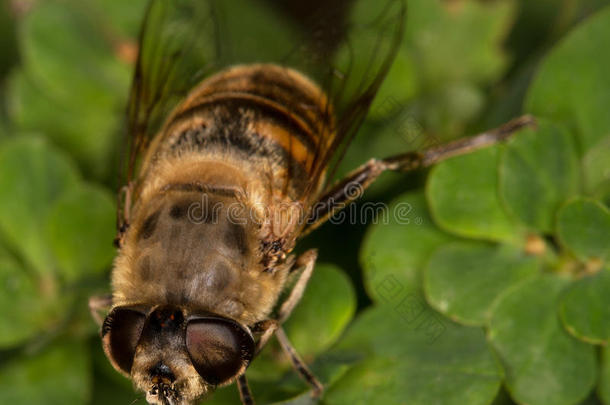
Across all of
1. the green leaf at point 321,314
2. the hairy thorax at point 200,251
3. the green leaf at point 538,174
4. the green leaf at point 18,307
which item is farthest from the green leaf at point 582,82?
the green leaf at point 18,307

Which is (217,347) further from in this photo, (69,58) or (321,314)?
(69,58)

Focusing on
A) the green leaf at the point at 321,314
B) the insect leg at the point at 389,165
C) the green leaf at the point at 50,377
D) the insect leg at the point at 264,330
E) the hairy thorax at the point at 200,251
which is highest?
the hairy thorax at the point at 200,251

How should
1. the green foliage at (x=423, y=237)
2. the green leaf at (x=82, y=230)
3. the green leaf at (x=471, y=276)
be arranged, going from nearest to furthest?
the green foliage at (x=423, y=237), the green leaf at (x=471, y=276), the green leaf at (x=82, y=230)

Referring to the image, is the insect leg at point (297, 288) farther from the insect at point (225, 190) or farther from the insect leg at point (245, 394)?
the insect leg at point (245, 394)

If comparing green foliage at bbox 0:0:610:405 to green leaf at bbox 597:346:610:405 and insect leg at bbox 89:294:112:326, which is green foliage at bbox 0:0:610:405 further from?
insect leg at bbox 89:294:112:326

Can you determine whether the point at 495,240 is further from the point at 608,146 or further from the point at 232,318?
the point at 232,318

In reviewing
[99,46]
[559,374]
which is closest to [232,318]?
[559,374]
